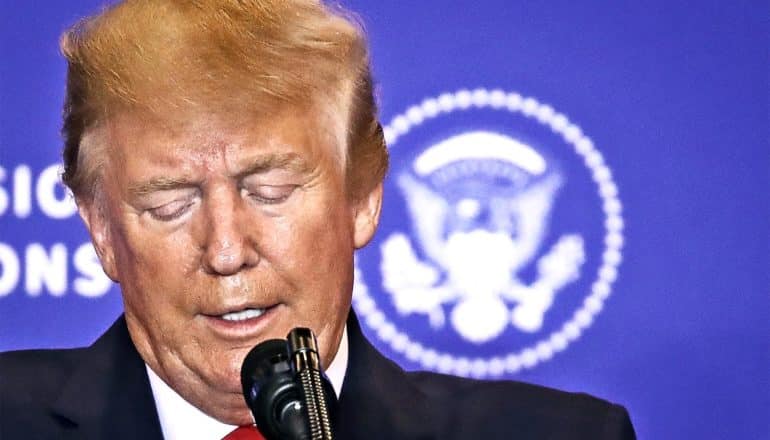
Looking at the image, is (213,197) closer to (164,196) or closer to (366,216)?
(164,196)

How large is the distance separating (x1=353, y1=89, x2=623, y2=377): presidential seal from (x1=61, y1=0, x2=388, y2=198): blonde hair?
22cm

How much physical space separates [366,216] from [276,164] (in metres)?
0.13

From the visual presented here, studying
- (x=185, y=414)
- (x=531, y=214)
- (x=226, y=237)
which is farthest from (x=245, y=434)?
(x=531, y=214)

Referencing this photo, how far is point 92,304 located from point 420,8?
46 cm

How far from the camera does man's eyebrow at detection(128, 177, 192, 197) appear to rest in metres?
1.17

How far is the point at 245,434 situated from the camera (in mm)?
1221

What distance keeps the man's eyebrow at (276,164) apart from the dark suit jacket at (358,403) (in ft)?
0.64

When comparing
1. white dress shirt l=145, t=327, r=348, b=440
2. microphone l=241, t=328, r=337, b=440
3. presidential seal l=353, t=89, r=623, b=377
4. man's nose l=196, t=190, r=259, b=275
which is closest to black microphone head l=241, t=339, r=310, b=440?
microphone l=241, t=328, r=337, b=440

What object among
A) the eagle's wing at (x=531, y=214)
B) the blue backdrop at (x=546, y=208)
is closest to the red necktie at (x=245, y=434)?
the blue backdrop at (x=546, y=208)

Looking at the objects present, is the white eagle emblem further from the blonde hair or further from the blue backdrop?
the blonde hair

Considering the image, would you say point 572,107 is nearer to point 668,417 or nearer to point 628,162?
point 628,162

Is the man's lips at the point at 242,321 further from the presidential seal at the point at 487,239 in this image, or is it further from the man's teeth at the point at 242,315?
the presidential seal at the point at 487,239

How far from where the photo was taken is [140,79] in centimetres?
120

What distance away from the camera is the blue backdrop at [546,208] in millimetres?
1482
